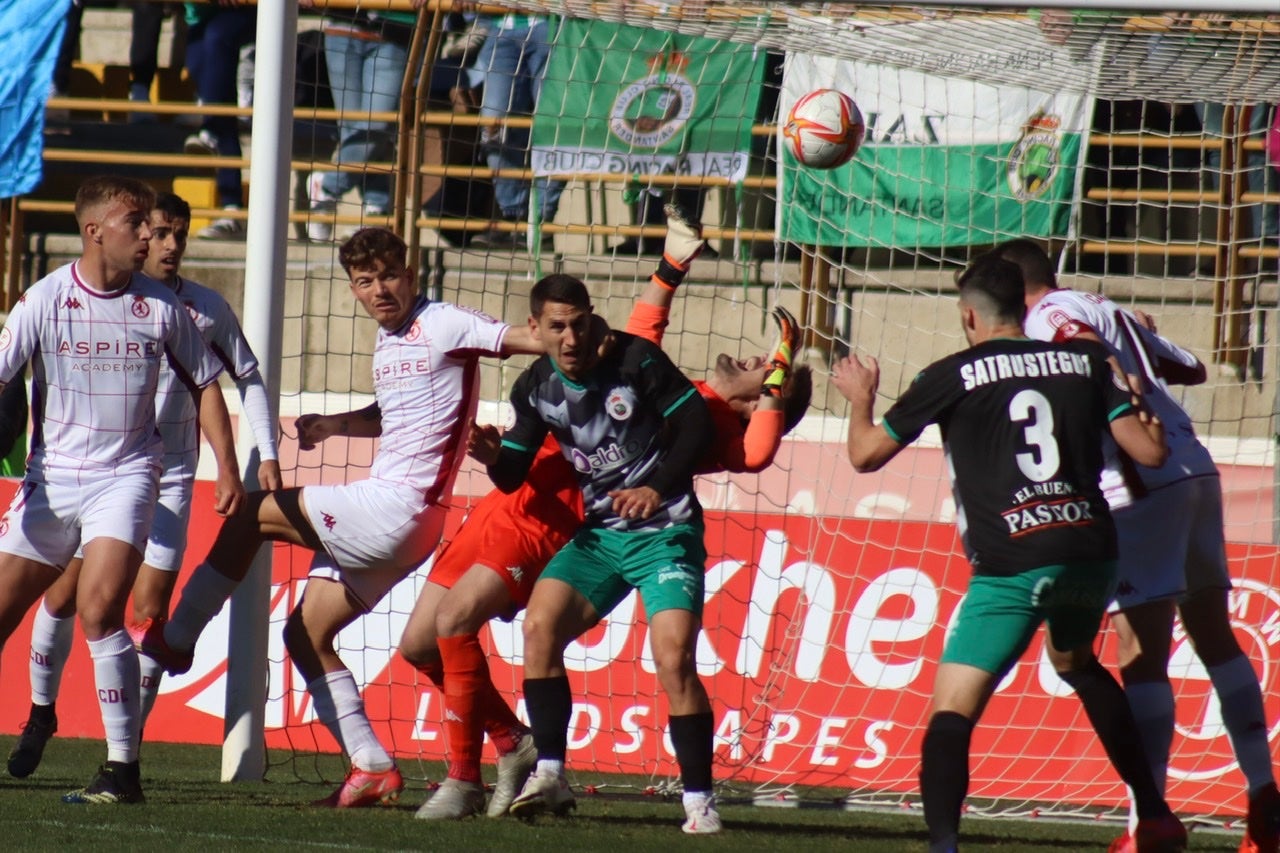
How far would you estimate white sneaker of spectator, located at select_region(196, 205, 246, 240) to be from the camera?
493 inches

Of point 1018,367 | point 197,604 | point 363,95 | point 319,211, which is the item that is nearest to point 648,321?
point 1018,367

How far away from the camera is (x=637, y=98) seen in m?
10.3

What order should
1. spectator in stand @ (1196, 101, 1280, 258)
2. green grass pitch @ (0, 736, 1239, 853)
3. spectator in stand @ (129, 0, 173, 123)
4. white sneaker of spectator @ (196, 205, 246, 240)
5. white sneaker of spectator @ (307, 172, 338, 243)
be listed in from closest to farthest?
green grass pitch @ (0, 736, 1239, 853) < spectator in stand @ (1196, 101, 1280, 258) < white sneaker of spectator @ (307, 172, 338, 243) < white sneaker of spectator @ (196, 205, 246, 240) < spectator in stand @ (129, 0, 173, 123)

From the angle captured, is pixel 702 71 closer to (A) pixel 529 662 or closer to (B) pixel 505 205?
(B) pixel 505 205

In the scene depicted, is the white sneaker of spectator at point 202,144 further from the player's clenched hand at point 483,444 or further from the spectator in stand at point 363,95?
the player's clenched hand at point 483,444

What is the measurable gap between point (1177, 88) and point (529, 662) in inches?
180

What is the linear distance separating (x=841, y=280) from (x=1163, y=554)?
12.9 ft

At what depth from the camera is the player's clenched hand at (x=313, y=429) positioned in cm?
604

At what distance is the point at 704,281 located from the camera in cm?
1122

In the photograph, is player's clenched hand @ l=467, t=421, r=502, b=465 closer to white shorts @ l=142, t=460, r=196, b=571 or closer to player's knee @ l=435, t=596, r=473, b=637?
player's knee @ l=435, t=596, r=473, b=637

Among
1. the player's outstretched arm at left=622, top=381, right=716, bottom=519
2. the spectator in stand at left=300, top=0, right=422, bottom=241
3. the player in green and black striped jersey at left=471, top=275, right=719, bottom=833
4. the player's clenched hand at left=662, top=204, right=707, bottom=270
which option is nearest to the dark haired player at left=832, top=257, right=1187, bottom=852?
the player's outstretched arm at left=622, top=381, right=716, bottom=519

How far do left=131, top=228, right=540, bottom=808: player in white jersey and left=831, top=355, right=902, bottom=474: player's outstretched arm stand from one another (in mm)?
1472

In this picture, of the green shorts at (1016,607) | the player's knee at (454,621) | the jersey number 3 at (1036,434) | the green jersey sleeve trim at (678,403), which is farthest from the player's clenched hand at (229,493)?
the jersey number 3 at (1036,434)

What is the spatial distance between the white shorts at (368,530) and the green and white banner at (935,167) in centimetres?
443
